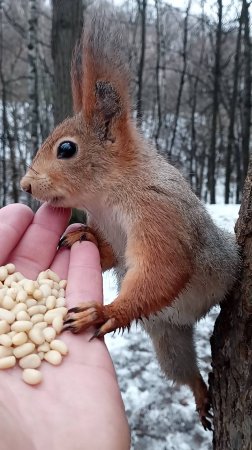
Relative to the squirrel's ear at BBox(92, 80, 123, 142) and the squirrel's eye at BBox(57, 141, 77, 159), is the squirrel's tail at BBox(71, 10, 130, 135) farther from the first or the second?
the squirrel's eye at BBox(57, 141, 77, 159)

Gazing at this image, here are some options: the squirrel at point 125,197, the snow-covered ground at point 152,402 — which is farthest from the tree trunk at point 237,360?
the snow-covered ground at point 152,402

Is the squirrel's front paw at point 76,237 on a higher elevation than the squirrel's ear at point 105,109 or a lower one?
lower

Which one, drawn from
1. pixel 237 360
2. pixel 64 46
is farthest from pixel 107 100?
pixel 64 46

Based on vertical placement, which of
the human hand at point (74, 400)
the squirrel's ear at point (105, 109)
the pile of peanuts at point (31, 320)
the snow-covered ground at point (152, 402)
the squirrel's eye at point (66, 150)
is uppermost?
the squirrel's ear at point (105, 109)

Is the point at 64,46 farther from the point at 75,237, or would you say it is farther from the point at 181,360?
the point at 181,360

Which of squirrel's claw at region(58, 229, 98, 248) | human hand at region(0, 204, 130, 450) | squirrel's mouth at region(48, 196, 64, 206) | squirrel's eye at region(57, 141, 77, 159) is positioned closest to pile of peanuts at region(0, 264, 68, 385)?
human hand at region(0, 204, 130, 450)

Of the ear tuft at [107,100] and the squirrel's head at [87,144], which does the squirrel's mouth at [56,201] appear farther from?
the ear tuft at [107,100]

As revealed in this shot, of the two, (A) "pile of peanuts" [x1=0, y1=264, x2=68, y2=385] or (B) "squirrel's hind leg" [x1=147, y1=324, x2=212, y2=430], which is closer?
(A) "pile of peanuts" [x1=0, y1=264, x2=68, y2=385]

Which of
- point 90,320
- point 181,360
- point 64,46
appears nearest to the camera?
point 90,320
